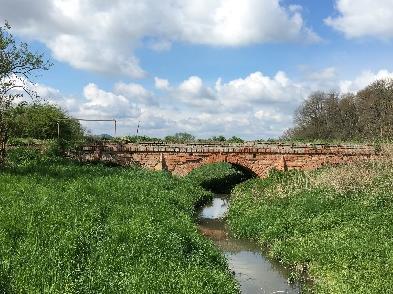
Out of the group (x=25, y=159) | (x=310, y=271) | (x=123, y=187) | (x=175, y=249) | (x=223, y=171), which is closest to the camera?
(x=175, y=249)

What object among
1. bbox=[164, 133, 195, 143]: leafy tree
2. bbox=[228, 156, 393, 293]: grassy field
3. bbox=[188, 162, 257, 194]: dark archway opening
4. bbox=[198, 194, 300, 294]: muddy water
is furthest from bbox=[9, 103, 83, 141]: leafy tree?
bbox=[228, 156, 393, 293]: grassy field

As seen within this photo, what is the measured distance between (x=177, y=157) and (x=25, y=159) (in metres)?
9.10

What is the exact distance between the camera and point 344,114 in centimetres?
6519

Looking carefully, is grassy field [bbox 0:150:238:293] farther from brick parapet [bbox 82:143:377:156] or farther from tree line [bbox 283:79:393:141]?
tree line [bbox 283:79:393:141]

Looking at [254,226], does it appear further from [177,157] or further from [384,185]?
[177,157]

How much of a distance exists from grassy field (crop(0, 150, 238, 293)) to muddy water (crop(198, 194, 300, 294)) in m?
0.98

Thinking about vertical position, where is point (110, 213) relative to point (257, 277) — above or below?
above

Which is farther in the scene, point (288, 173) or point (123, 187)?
point (288, 173)

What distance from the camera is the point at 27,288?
27.9 ft

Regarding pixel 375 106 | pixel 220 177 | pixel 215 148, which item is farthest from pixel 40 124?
pixel 375 106

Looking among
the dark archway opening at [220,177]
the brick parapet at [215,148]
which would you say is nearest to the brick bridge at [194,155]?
the brick parapet at [215,148]

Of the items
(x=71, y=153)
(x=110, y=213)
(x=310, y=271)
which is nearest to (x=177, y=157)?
(x=71, y=153)

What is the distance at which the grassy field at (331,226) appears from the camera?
12.4 meters

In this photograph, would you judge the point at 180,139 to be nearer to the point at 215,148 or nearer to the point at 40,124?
the point at 215,148
